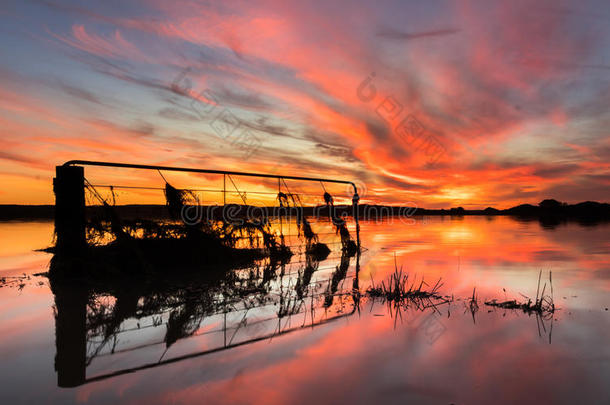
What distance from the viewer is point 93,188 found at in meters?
10.7

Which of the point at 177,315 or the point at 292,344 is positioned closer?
the point at 292,344

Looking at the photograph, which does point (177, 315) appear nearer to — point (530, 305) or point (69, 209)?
point (69, 209)

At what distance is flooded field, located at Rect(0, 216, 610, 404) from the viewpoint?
4145mm

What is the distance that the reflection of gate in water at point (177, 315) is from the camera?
16.7ft

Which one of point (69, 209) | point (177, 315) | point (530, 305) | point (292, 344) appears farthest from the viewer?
point (69, 209)

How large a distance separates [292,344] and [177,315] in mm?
2631

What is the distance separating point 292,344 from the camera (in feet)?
18.2

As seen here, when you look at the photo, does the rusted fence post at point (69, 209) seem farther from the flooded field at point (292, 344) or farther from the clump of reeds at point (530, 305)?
the clump of reeds at point (530, 305)

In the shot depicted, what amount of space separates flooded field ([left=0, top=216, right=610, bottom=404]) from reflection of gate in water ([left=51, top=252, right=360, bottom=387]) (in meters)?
0.03

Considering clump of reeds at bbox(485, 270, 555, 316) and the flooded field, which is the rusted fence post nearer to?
the flooded field

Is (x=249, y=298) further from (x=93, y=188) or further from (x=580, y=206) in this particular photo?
(x=580, y=206)

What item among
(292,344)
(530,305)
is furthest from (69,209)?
(530,305)

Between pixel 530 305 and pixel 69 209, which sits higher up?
pixel 69 209

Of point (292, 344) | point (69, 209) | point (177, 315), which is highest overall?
point (69, 209)
